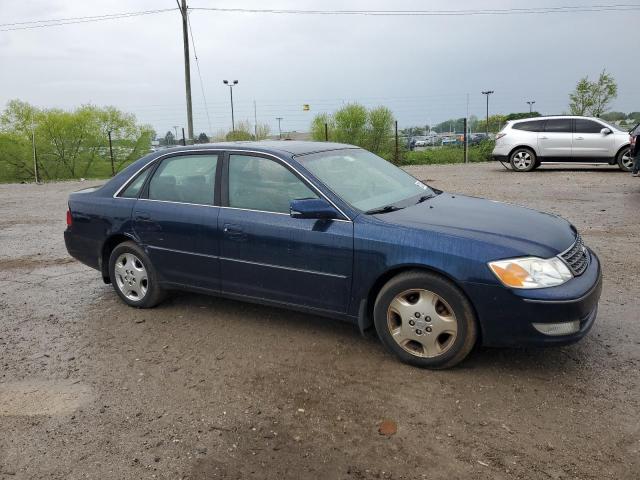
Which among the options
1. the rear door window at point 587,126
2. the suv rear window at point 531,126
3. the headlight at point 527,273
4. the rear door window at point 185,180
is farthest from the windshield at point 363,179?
the rear door window at point 587,126

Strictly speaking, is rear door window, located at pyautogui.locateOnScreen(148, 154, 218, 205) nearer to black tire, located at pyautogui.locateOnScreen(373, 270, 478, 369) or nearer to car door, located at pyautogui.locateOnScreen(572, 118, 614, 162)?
black tire, located at pyautogui.locateOnScreen(373, 270, 478, 369)

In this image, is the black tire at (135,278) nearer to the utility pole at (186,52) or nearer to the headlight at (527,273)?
the headlight at (527,273)

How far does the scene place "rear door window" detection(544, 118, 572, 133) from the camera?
15.9 m

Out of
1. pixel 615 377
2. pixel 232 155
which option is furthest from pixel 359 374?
pixel 232 155

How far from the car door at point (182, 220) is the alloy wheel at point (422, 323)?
1620mm

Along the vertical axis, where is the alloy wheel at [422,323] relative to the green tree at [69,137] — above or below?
below

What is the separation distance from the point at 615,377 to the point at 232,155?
3284 millimetres

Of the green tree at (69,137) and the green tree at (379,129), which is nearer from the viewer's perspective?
the green tree at (379,129)

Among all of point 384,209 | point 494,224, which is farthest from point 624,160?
point 384,209

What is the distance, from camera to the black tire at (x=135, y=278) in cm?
506

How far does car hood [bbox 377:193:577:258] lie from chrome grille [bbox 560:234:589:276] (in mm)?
44

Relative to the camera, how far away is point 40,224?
1046 centimetres

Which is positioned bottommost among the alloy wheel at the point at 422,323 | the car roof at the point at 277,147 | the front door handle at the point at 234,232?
the alloy wheel at the point at 422,323

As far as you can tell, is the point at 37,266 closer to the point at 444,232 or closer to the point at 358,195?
the point at 358,195
